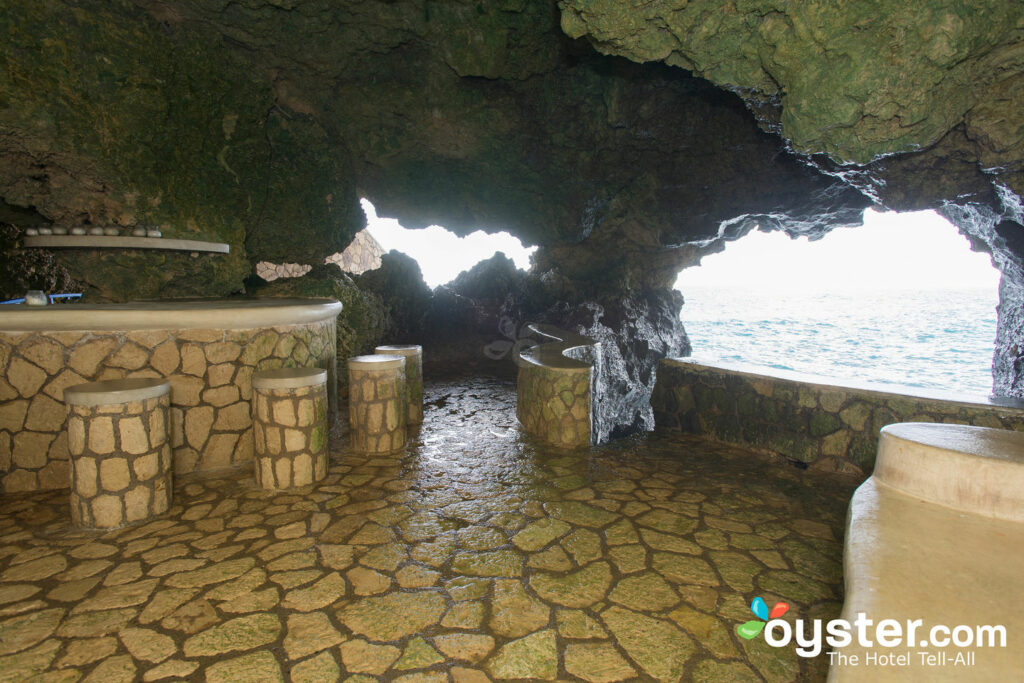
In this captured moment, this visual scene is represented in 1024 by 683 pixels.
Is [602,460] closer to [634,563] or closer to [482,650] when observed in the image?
[634,563]

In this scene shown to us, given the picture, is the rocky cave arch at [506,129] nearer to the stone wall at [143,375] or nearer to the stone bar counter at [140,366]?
the stone bar counter at [140,366]

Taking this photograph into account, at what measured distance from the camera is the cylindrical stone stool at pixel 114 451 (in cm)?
335

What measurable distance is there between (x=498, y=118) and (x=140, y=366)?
8.48 meters

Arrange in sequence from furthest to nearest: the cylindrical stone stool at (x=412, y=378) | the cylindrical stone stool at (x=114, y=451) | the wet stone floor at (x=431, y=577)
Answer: the cylindrical stone stool at (x=412, y=378) → the cylindrical stone stool at (x=114, y=451) → the wet stone floor at (x=431, y=577)

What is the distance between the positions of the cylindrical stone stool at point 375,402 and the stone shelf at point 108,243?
4.28 metres

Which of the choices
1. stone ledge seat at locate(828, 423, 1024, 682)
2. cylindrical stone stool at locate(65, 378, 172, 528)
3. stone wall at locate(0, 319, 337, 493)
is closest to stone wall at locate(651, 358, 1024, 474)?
stone ledge seat at locate(828, 423, 1024, 682)

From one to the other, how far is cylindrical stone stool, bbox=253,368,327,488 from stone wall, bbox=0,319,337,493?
1.64 feet

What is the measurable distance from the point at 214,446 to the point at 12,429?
1.47 m

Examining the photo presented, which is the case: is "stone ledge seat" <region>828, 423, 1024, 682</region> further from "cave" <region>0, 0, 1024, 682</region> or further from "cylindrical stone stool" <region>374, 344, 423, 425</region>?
"cylindrical stone stool" <region>374, 344, 423, 425</region>

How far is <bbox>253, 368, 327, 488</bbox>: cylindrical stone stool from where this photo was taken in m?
4.00

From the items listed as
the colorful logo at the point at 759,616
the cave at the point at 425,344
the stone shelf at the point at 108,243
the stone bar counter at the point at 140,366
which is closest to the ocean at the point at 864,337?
the cave at the point at 425,344

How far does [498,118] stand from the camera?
33.6 ft

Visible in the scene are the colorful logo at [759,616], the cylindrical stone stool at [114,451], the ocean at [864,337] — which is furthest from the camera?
the ocean at [864,337]

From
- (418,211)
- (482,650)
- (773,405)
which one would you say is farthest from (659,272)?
(482,650)
